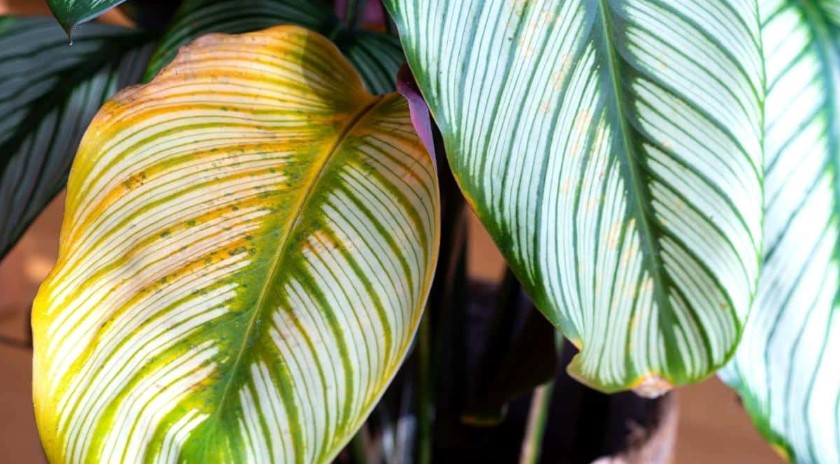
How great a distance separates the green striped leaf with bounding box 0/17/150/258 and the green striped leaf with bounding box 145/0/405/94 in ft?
0.26

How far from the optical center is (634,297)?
309 millimetres

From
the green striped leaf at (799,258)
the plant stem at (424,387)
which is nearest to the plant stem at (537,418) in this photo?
the plant stem at (424,387)

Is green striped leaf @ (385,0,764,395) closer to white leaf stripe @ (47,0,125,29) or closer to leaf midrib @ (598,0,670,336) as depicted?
leaf midrib @ (598,0,670,336)

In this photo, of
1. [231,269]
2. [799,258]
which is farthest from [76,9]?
[799,258]

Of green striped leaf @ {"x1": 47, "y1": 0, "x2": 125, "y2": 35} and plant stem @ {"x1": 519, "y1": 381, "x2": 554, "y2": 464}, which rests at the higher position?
green striped leaf @ {"x1": 47, "y1": 0, "x2": 125, "y2": 35}

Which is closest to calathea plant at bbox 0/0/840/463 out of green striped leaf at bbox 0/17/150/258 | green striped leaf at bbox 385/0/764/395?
green striped leaf at bbox 385/0/764/395

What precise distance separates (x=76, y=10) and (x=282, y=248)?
134 mm

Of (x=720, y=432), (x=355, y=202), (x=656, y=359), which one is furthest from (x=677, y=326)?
(x=720, y=432)

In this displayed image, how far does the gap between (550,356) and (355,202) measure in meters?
0.21

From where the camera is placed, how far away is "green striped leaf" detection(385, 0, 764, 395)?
0.30m

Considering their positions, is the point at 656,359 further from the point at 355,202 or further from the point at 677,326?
the point at 355,202

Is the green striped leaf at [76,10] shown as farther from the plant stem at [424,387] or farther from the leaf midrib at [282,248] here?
the plant stem at [424,387]

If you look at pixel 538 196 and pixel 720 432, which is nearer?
pixel 538 196

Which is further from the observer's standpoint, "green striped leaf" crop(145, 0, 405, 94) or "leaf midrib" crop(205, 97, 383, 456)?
"green striped leaf" crop(145, 0, 405, 94)
